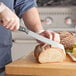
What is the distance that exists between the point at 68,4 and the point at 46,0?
0.53ft

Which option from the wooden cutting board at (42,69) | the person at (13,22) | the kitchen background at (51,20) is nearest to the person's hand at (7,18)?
the person at (13,22)

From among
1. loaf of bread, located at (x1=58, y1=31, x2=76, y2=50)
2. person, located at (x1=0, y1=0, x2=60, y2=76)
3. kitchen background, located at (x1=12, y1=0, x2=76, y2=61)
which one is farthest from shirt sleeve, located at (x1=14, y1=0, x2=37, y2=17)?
kitchen background, located at (x1=12, y1=0, x2=76, y2=61)

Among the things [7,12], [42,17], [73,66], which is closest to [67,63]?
[73,66]

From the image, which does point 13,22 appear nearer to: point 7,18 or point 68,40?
point 7,18

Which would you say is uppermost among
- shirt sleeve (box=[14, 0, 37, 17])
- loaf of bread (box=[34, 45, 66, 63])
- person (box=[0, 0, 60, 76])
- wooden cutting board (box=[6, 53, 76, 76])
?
shirt sleeve (box=[14, 0, 37, 17])

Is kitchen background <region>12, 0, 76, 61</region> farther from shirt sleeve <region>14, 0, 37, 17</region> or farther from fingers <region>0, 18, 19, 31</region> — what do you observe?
fingers <region>0, 18, 19, 31</region>

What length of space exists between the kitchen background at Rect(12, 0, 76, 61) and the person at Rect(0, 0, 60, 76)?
829mm

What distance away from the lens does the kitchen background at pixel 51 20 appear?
1853 millimetres

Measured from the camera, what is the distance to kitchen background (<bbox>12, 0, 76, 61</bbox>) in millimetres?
1853

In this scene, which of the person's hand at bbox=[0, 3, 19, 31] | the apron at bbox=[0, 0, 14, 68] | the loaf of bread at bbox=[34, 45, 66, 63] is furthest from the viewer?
the apron at bbox=[0, 0, 14, 68]

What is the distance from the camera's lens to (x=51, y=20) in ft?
6.17

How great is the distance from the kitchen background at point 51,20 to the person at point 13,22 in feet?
2.72

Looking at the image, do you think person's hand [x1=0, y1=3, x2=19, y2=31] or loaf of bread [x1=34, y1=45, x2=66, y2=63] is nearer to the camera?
person's hand [x1=0, y1=3, x2=19, y2=31]

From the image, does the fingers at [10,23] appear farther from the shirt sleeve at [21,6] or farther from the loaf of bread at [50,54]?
the shirt sleeve at [21,6]
